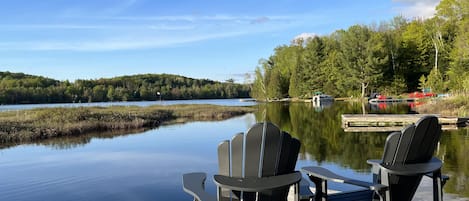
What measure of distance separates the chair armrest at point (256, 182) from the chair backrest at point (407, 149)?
90 cm

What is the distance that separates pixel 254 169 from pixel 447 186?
502 centimetres

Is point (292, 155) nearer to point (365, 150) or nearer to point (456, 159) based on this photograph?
point (456, 159)

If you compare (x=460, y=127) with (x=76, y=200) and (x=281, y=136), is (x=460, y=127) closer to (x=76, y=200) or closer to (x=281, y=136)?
(x=76, y=200)

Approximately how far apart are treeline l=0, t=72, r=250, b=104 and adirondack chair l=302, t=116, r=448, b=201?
58904 millimetres

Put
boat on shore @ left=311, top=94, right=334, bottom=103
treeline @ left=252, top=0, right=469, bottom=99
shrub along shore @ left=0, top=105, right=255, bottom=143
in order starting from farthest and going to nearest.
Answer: boat on shore @ left=311, top=94, right=334, bottom=103
treeline @ left=252, top=0, right=469, bottom=99
shrub along shore @ left=0, top=105, right=255, bottom=143

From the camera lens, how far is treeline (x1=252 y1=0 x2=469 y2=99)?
152 feet

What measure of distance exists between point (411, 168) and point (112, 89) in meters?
92.2

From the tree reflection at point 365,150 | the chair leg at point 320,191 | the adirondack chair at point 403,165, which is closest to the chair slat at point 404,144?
the adirondack chair at point 403,165

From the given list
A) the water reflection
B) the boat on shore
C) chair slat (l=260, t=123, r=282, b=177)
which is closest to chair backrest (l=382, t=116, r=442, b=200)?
chair slat (l=260, t=123, r=282, b=177)

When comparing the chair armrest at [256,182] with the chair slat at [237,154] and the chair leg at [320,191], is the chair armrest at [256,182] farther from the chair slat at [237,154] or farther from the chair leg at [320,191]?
the chair leg at [320,191]

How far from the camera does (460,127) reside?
55.6 ft

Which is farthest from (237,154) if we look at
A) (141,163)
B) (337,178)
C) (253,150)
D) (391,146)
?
(141,163)

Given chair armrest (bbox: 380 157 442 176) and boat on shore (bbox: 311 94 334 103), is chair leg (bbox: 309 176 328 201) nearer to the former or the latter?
chair armrest (bbox: 380 157 442 176)

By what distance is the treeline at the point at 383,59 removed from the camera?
46375 millimetres
